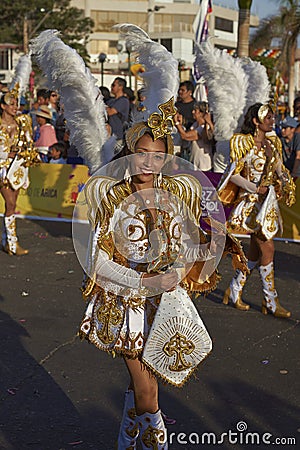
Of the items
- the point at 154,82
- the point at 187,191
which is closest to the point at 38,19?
the point at 154,82

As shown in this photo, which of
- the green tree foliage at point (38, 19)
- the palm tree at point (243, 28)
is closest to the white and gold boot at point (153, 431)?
the palm tree at point (243, 28)

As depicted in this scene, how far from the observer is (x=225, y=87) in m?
10.5

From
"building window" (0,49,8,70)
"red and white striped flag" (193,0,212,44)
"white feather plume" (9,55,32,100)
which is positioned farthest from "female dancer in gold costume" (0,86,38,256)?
"building window" (0,49,8,70)

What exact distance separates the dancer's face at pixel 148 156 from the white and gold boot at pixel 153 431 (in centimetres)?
121

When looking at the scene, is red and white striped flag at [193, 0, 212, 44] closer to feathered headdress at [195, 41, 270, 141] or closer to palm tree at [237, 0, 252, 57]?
palm tree at [237, 0, 252, 57]

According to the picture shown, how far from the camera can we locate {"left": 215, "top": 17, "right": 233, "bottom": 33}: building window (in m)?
86.5

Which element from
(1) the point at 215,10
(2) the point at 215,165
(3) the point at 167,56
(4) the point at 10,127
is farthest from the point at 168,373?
(1) the point at 215,10

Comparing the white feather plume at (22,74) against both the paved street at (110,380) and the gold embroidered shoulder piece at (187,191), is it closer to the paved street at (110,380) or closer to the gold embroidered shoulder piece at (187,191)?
the paved street at (110,380)

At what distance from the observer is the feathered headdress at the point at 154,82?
3.81m

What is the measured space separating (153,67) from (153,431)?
94.7 inches

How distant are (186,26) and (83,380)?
77.3 m

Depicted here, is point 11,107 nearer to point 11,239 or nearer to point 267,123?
point 11,239

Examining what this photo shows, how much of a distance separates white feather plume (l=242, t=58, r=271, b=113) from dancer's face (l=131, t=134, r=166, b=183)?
6724mm

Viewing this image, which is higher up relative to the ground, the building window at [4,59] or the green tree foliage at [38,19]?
the green tree foliage at [38,19]
